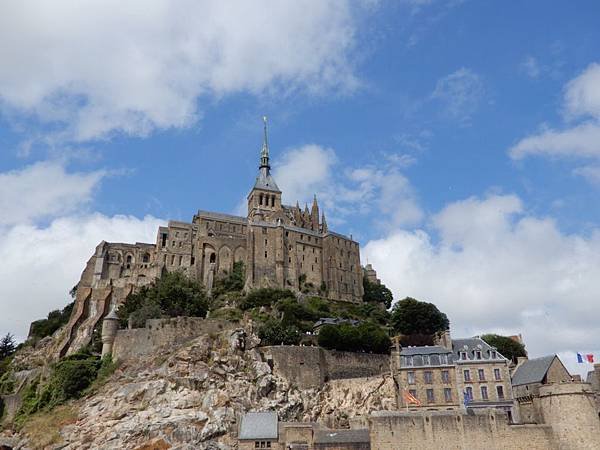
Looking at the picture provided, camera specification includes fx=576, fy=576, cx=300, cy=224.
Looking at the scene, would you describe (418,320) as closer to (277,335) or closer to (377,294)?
(277,335)

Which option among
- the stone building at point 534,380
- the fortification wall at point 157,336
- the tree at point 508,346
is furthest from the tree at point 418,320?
the fortification wall at point 157,336

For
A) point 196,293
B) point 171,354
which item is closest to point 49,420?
point 171,354

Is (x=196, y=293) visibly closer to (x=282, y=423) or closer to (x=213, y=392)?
(x=213, y=392)

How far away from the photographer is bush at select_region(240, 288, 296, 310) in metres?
72.4

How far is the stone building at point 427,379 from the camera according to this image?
46875 mm

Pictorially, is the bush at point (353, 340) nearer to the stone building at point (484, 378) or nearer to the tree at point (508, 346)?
the stone building at point (484, 378)

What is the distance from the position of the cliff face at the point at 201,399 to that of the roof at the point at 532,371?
10.4 m

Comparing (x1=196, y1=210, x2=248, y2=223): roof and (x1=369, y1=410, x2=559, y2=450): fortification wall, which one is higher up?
(x1=196, y1=210, x2=248, y2=223): roof

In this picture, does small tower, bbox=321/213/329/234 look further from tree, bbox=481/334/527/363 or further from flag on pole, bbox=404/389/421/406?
flag on pole, bbox=404/389/421/406

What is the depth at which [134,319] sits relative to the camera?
57.5 meters

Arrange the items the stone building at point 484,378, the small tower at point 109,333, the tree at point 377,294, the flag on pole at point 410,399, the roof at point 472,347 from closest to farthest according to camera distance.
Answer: the stone building at point 484,378 < the flag on pole at point 410,399 < the roof at point 472,347 < the small tower at point 109,333 < the tree at point 377,294

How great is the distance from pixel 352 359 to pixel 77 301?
1617 inches

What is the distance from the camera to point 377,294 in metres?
92.9

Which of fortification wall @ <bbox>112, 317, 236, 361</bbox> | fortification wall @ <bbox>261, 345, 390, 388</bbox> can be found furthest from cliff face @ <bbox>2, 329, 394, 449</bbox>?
fortification wall @ <bbox>112, 317, 236, 361</bbox>
